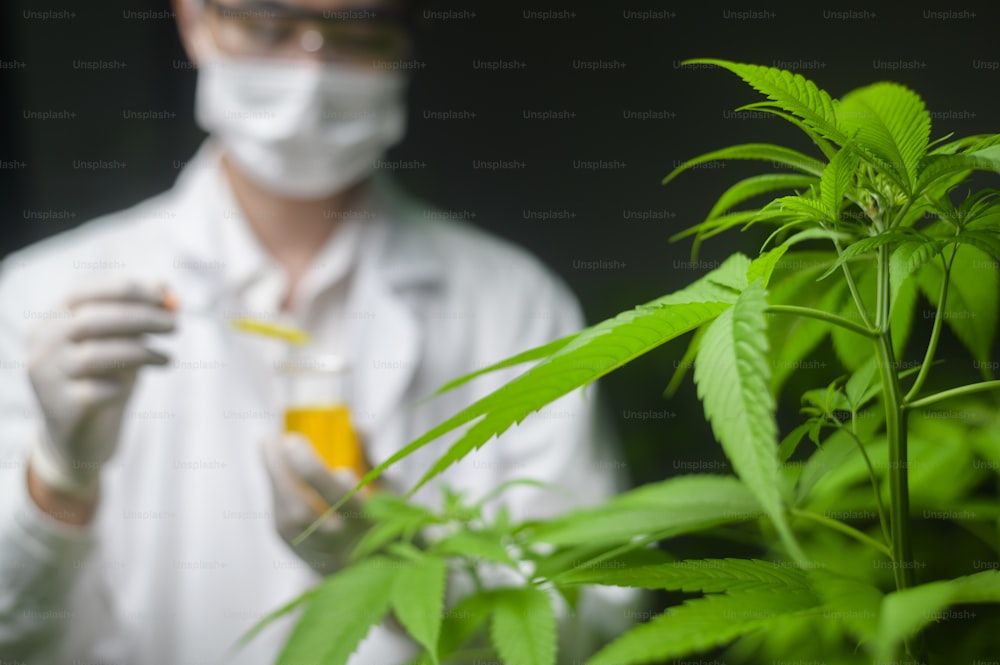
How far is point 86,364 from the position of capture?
4.13 ft

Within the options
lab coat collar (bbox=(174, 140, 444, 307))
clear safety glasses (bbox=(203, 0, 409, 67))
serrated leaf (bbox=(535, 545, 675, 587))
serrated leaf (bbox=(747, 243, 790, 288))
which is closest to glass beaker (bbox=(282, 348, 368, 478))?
lab coat collar (bbox=(174, 140, 444, 307))

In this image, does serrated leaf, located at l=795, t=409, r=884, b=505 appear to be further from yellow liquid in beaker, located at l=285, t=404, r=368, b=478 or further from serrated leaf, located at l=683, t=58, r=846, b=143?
yellow liquid in beaker, located at l=285, t=404, r=368, b=478

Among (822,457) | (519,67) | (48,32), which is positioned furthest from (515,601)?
(48,32)

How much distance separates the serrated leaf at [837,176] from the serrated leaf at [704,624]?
199 millimetres

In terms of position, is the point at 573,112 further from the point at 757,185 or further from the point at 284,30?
the point at 757,185

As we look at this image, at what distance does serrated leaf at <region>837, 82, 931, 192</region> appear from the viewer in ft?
1.28

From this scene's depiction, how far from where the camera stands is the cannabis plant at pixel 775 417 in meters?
0.35

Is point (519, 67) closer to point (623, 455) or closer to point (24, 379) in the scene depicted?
point (623, 455)

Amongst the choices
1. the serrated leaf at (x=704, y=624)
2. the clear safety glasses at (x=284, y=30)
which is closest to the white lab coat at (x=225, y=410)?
the clear safety glasses at (x=284, y=30)

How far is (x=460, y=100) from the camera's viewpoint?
60.8 inches

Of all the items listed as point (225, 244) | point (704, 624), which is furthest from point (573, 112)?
point (704, 624)

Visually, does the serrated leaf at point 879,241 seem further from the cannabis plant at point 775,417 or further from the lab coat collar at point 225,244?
the lab coat collar at point 225,244

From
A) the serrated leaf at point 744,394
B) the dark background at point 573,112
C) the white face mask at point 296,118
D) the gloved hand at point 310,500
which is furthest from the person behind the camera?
the dark background at point 573,112

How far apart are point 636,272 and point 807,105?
119cm
